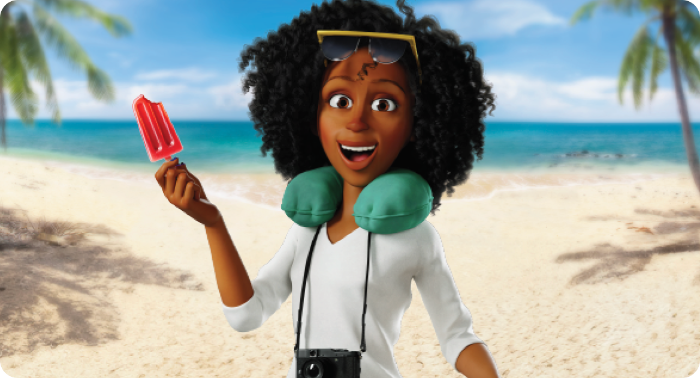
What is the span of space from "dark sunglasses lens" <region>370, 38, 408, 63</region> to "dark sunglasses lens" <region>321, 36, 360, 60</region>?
5 centimetres

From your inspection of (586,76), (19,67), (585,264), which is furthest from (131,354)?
(586,76)

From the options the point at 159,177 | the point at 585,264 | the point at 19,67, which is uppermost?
the point at 19,67

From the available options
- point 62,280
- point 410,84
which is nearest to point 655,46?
point 410,84

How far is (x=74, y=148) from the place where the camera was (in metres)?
23.2

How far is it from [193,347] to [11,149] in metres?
21.7

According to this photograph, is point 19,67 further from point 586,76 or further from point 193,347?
point 586,76

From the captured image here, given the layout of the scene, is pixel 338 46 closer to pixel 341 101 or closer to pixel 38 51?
pixel 341 101

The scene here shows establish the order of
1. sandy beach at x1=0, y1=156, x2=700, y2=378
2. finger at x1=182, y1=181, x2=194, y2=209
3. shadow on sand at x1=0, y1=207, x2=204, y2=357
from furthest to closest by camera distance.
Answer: shadow on sand at x1=0, y1=207, x2=204, y2=357, sandy beach at x1=0, y1=156, x2=700, y2=378, finger at x1=182, y1=181, x2=194, y2=209

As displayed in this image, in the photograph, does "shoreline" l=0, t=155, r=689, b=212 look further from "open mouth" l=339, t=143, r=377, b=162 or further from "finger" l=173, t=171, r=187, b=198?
"finger" l=173, t=171, r=187, b=198

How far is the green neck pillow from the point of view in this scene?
1.14m

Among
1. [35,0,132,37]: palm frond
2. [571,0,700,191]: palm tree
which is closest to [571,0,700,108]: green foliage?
[571,0,700,191]: palm tree

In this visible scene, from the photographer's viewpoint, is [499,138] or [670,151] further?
[499,138]

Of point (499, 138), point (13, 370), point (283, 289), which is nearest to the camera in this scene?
point (283, 289)

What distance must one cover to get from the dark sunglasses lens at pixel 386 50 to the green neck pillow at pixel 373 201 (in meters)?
0.27
